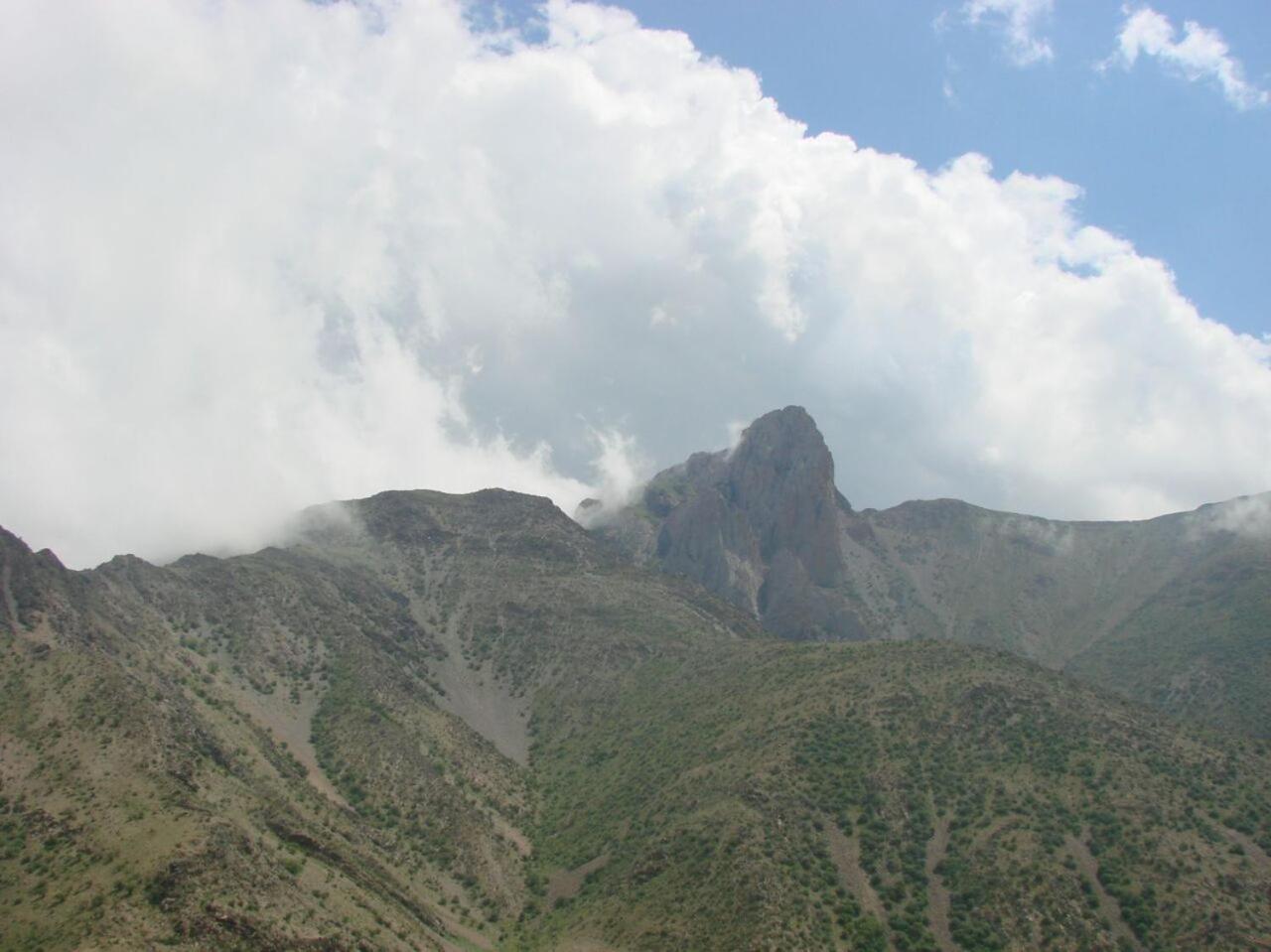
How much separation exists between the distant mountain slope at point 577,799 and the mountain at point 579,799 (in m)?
0.36

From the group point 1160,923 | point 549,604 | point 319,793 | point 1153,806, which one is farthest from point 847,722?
point 549,604

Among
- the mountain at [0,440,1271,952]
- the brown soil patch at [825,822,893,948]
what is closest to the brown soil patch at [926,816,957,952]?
the mountain at [0,440,1271,952]

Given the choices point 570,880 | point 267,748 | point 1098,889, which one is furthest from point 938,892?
point 267,748

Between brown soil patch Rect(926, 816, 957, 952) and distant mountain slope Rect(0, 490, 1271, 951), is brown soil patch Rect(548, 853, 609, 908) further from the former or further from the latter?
brown soil patch Rect(926, 816, 957, 952)

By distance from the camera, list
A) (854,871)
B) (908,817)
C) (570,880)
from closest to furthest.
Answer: (854,871) → (908,817) → (570,880)

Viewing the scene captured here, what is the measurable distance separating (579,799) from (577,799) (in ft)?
1.63

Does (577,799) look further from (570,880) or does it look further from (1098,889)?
(1098,889)

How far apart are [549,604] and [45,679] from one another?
363 ft

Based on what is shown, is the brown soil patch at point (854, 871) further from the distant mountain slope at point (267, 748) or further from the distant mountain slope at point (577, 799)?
the distant mountain slope at point (267, 748)

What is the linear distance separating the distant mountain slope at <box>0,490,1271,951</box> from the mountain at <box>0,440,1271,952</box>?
36 cm

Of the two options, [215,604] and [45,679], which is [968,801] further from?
[215,604]

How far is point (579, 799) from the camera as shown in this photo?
132 meters

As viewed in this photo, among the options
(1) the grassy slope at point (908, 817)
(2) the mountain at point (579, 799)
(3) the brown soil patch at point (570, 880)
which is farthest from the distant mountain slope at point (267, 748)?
(1) the grassy slope at point (908, 817)

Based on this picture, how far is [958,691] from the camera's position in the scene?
420ft
